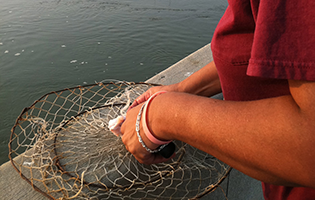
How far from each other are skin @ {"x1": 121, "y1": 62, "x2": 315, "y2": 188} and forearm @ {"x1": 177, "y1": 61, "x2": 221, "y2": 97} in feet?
2.19

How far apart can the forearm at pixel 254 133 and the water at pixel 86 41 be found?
2.88m

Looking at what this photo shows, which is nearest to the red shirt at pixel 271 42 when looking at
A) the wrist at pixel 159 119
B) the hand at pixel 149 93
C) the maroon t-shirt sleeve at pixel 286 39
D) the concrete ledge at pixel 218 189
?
the maroon t-shirt sleeve at pixel 286 39

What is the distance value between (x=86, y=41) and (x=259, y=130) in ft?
17.1

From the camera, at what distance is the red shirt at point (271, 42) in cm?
49

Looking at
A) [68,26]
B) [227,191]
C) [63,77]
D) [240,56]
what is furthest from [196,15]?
[240,56]

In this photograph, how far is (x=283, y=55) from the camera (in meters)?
0.52

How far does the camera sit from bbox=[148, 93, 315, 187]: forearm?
1.81ft

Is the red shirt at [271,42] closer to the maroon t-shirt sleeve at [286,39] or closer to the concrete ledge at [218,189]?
the maroon t-shirt sleeve at [286,39]

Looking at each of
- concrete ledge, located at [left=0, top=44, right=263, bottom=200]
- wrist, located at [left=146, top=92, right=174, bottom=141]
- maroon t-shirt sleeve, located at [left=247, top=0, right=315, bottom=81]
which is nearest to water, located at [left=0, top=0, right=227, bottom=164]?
concrete ledge, located at [left=0, top=44, right=263, bottom=200]

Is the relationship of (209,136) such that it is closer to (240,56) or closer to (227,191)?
(240,56)

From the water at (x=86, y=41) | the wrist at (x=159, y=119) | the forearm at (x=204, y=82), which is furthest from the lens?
A: the water at (x=86, y=41)

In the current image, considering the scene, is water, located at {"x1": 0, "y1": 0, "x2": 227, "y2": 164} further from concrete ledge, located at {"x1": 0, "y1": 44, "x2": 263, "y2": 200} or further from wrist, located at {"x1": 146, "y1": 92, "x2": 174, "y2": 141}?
wrist, located at {"x1": 146, "y1": 92, "x2": 174, "y2": 141}

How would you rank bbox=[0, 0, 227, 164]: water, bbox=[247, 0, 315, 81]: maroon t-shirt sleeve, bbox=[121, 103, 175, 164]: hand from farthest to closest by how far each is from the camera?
bbox=[0, 0, 227, 164]: water
bbox=[121, 103, 175, 164]: hand
bbox=[247, 0, 315, 81]: maroon t-shirt sleeve

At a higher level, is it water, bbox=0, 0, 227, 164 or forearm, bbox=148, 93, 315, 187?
forearm, bbox=148, 93, 315, 187
